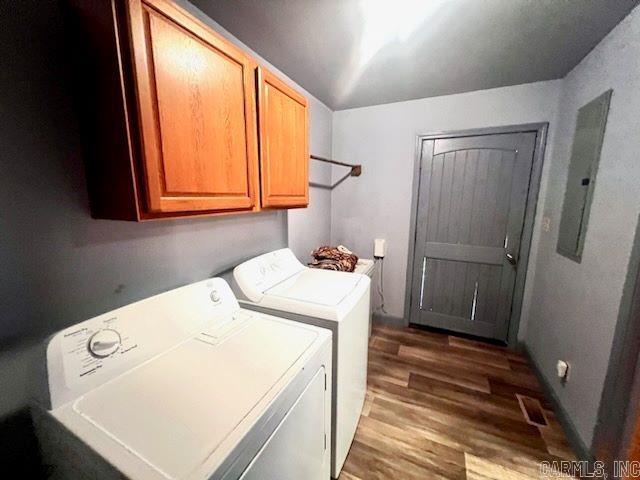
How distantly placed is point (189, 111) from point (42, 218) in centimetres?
59

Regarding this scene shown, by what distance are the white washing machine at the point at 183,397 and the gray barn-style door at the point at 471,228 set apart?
1.87 meters

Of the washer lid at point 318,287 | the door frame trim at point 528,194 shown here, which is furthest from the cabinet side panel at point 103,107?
the door frame trim at point 528,194

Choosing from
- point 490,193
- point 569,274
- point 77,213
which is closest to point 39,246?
point 77,213

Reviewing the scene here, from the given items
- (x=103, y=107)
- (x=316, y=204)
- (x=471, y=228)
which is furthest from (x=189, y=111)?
(x=471, y=228)

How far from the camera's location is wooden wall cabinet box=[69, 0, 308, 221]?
2.32 ft

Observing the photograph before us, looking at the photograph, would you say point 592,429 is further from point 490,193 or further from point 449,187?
point 449,187

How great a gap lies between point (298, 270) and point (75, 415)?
4.14 ft

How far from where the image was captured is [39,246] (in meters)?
0.79

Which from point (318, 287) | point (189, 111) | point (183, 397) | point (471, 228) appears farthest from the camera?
point (471, 228)

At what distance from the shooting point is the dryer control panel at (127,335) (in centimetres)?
71

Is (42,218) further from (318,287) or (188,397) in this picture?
(318,287)

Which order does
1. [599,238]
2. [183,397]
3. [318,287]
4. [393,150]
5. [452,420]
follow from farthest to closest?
1. [393,150]
2. [452,420]
3. [318,287]
4. [599,238]
5. [183,397]

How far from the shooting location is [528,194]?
2.12 metres

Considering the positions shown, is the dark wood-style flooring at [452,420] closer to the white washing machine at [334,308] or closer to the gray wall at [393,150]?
the white washing machine at [334,308]
